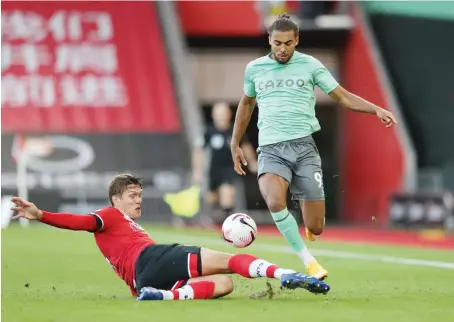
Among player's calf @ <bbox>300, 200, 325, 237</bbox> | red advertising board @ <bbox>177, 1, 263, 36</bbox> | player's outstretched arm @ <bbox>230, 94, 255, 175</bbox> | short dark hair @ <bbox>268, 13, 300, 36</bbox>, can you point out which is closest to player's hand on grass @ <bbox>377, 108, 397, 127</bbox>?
short dark hair @ <bbox>268, 13, 300, 36</bbox>

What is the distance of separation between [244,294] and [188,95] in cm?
1881

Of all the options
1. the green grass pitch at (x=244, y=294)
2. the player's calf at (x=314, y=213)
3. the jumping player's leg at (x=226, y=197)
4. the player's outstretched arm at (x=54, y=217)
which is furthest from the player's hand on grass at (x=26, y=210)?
the jumping player's leg at (x=226, y=197)

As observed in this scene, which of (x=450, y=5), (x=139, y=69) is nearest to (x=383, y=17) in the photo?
(x=450, y=5)

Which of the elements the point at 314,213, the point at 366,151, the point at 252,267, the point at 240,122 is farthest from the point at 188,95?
the point at 252,267

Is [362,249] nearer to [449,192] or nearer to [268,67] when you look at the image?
[268,67]

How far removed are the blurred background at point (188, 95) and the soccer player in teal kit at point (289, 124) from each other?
14337mm

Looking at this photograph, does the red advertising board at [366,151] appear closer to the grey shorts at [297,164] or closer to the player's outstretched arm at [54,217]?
the grey shorts at [297,164]

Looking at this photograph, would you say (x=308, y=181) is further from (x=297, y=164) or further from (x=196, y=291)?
(x=196, y=291)

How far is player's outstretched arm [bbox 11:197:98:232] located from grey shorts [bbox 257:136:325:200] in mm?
1828

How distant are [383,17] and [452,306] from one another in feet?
75.4

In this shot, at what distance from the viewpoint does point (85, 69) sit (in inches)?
1091

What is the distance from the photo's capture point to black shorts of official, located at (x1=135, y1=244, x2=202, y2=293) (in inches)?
325

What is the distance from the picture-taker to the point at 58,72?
2758 centimetres

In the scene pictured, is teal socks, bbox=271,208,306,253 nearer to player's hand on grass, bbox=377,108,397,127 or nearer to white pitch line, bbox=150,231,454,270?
player's hand on grass, bbox=377,108,397,127
